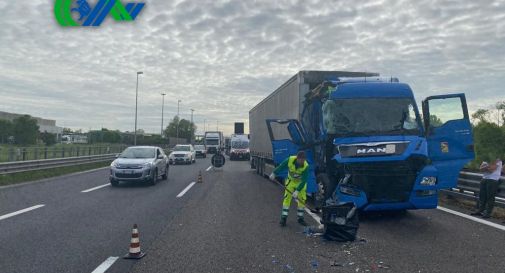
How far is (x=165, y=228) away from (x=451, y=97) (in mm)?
6712

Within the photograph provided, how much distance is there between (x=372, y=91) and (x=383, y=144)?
1728mm

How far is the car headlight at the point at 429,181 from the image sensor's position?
853 centimetres

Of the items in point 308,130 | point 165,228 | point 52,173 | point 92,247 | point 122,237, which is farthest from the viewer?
point 52,173

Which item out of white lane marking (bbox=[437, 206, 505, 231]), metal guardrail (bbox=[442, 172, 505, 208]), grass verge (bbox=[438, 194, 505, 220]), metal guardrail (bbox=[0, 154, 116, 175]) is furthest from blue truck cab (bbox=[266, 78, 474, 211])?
metal guardrail (bbox=[0, 154, 116, 175])

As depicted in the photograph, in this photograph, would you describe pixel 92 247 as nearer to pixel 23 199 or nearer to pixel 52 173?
pixel 23 199

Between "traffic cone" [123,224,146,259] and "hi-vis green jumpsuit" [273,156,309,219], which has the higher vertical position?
"hi-vis green jumpsuit" [273,156,309,219]

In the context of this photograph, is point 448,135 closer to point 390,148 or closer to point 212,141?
point 390,148

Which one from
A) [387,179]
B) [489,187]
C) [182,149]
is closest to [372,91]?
[387,179]

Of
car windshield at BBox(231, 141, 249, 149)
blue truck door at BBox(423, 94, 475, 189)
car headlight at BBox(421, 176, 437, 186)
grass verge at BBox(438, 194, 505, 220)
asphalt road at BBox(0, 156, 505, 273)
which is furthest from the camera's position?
car windshield at BBox(231, 141, 249, 149)

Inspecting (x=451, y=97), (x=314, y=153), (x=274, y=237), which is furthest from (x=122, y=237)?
(x=451, y=97)

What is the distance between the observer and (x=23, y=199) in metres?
12.0

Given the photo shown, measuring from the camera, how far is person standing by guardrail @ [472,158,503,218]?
9297mm

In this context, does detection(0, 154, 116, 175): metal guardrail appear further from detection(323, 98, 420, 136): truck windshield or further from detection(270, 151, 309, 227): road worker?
detection(323, 98, 420, 136): truck windshield

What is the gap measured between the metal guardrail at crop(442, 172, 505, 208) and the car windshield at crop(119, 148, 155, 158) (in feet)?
37.0
